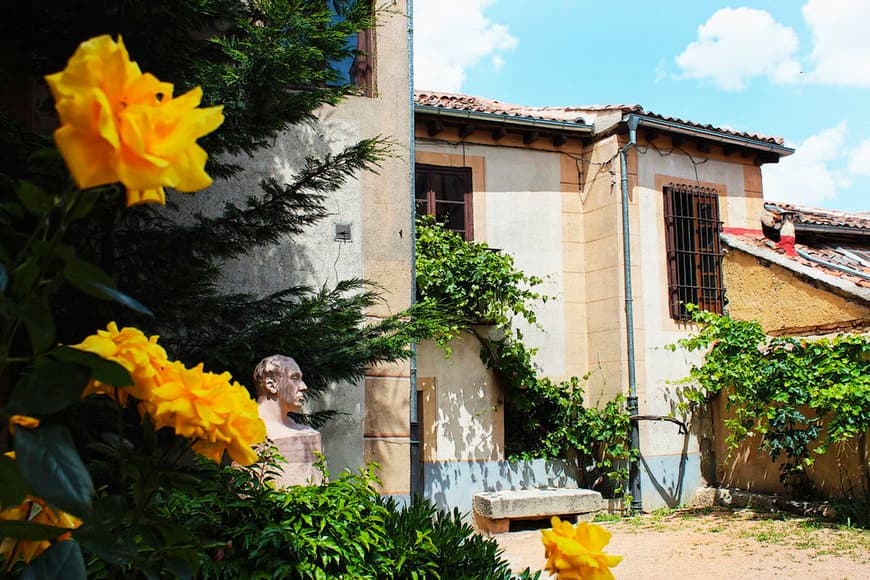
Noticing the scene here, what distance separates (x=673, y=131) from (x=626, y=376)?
3597mm

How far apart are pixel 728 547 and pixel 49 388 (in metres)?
8.42

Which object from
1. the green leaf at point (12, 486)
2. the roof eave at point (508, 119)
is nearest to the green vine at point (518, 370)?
the roof eave at point (508, 119)

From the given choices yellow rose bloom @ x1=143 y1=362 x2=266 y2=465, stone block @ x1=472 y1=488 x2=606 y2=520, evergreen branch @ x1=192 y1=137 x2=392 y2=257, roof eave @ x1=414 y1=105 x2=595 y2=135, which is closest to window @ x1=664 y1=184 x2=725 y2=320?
roof eave @ x1=414 y1=105 x2=595 y2=135

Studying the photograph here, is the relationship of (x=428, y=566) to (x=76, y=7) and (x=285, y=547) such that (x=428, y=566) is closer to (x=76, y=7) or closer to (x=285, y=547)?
(x=285, y=547)

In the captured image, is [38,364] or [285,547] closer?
[38,364]

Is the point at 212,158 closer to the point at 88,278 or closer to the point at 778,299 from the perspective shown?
the point at 88,278

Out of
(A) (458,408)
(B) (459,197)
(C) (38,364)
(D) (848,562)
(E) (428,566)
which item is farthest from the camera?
(B) (459,197)

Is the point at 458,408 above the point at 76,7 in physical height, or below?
below

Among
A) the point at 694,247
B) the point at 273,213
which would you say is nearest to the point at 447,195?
the point at 694,247

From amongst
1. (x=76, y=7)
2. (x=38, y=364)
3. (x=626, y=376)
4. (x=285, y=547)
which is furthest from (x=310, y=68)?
(x=626, y=376)

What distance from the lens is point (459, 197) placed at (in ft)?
35.6

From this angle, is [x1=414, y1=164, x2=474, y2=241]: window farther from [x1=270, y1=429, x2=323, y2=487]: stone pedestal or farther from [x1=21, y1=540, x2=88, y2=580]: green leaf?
[x1=21, y1=540, x2=88, y2=580]: green leaf

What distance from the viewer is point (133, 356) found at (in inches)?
43.8

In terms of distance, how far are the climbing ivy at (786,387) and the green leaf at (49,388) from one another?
987 cm
